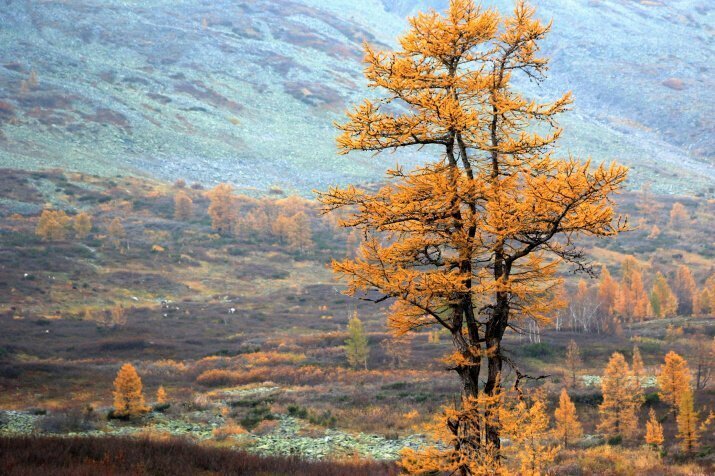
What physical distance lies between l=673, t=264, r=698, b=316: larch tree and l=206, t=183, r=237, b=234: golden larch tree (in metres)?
69.6

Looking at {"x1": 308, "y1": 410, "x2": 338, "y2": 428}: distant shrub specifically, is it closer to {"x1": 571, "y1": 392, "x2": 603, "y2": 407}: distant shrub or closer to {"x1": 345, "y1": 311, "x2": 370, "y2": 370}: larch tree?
{"x1": 345, "y1": 311, "x2": 370, "y2": 370}: larch tree

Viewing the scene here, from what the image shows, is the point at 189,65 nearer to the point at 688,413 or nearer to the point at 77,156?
the point at 77,156

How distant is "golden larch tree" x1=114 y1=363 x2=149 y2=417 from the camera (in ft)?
86.8

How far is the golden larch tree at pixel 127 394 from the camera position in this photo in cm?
2645

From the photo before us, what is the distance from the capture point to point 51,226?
77875 mm

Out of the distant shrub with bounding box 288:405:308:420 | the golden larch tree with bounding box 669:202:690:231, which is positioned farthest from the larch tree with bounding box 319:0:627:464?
the golden larch tree with bounding box 669:202:690:231

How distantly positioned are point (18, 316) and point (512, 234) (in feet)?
180

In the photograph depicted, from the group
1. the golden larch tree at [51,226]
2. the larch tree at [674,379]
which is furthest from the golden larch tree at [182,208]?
the larch tree at [674,379]

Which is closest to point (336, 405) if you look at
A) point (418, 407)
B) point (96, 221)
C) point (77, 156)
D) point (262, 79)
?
point (418, 407)

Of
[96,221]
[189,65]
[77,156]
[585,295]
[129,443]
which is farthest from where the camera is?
[189,65]

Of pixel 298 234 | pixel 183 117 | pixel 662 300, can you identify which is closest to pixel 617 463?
pixel 662 300

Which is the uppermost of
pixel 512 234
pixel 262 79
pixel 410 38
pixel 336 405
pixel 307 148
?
pixel 262 79

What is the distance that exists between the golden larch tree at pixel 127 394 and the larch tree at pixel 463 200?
19168 mm

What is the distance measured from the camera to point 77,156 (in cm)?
11856
